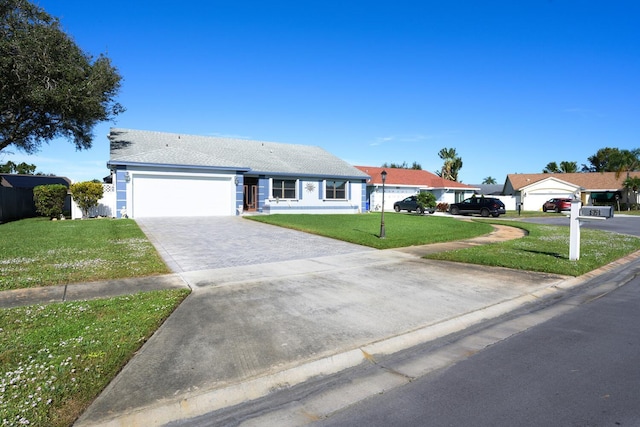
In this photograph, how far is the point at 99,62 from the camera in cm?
2480

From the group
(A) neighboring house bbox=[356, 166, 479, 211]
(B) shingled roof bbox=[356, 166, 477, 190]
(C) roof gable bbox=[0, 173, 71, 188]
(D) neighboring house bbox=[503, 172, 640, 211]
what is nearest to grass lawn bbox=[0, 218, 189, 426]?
(A) neighboring house bbox=[356, 166, 479, 211]

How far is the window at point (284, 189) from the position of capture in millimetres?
27250

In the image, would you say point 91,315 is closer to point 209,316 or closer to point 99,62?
point 209,316

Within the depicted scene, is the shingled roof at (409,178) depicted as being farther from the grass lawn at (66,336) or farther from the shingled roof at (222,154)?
the grass lawn at (66,336)

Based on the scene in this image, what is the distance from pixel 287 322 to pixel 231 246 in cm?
699

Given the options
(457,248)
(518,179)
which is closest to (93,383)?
(457,248)

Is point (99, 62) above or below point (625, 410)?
above

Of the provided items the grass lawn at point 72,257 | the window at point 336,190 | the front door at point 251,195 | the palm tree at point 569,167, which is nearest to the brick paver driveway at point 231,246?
the grass lawn at point 72,257

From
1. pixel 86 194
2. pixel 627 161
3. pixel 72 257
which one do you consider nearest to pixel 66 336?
pixel 72 257

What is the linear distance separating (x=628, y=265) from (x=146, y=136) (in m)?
27.5

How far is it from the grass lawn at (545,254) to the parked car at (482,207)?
17.9 meters

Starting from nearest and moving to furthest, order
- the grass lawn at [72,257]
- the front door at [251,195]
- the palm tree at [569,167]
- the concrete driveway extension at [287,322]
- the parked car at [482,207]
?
the concrete driveway extension at [287,322]
the grass lawn at [72,257]
the front door at [251,195]
the parked car at [482,207]
the palm tree at [569,167]

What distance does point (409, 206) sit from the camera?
35.6 m

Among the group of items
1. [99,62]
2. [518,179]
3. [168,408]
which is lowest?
[168,408]
